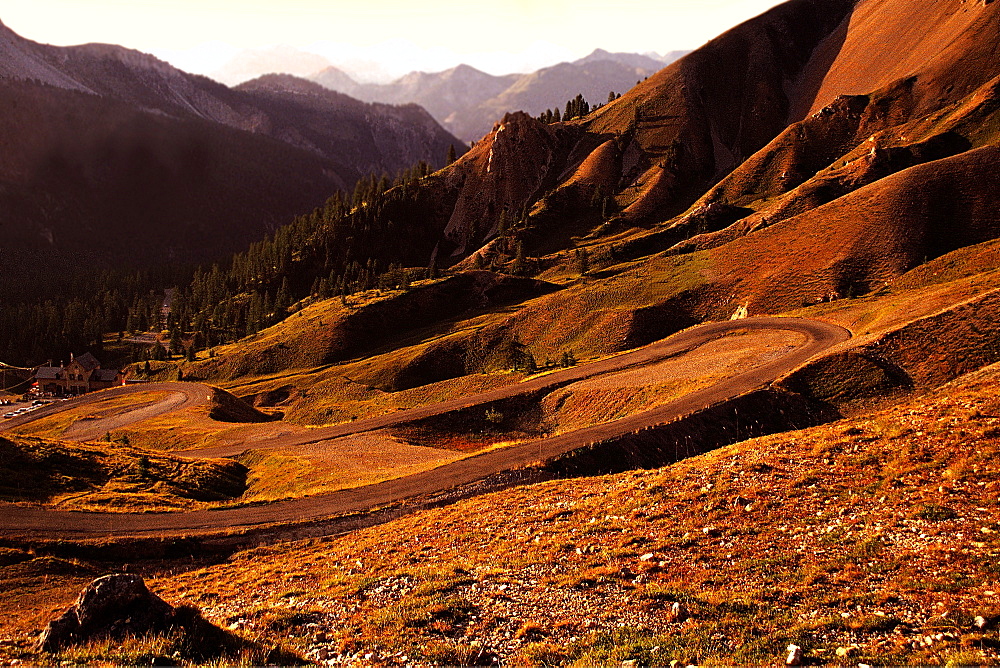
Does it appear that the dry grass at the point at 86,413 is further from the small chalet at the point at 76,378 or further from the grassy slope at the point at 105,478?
the small chalet at the point at 76,378

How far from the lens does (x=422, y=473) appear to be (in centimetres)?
4556

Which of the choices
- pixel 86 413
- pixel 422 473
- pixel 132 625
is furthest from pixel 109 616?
pixel 86 413

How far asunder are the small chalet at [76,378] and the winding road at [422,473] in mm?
115239

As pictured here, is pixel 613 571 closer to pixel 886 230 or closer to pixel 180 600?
pixel 180 600

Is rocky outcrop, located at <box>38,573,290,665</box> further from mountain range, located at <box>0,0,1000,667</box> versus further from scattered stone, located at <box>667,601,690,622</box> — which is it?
scattered stone, located at <box>667,601,690,622</box>

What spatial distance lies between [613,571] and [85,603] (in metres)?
16.2

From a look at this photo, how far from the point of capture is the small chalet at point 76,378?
153250 mm

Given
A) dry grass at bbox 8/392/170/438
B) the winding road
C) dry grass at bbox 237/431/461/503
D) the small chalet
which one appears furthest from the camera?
the small chalet

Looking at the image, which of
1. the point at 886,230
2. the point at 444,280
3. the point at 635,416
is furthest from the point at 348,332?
the point at 886,230

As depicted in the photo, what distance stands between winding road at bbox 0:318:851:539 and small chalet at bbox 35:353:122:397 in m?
115

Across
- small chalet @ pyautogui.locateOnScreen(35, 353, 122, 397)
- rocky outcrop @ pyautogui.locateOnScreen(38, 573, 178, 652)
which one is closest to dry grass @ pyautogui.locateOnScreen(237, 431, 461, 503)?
rocky outcrop @ pyautogui.locateOnScreen(38, 573, 178, 652)

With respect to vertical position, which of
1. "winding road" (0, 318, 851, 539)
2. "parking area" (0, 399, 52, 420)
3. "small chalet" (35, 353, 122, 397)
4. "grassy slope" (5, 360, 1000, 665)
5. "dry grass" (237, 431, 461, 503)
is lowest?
"parking area" (0, 399, 52, 420)

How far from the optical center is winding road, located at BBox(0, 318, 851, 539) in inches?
1428

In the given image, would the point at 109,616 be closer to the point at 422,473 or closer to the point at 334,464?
the point at 422,473
